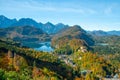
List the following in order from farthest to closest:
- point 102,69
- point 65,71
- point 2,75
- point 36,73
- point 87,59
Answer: point 87,59 → point 102,69 → point 65,71 → point 36,73 → point 2,75

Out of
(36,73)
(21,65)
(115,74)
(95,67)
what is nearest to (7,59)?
(21,65)

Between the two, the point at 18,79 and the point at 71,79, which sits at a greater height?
the point at 18,79

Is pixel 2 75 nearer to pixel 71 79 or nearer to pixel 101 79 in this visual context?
pixel 71 79

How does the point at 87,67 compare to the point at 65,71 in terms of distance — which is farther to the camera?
the point at 87,67

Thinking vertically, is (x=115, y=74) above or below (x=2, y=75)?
below

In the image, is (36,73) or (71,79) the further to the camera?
(71,79)

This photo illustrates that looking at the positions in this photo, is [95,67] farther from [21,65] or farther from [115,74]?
[21,65]

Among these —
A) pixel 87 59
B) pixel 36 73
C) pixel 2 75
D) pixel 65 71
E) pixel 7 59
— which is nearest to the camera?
pixel 2 75

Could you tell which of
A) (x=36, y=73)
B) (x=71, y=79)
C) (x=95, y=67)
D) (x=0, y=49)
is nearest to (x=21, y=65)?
(x=36, y=73)

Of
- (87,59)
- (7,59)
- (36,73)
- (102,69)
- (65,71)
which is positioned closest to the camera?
(36,73)
